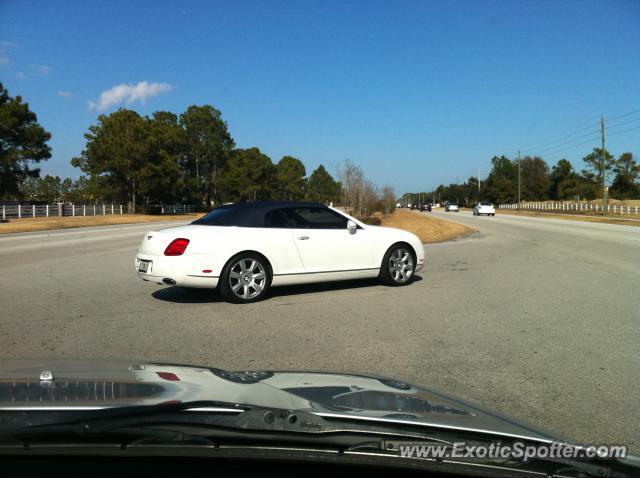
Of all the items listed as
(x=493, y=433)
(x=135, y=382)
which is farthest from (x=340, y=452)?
(x=135, y=382)

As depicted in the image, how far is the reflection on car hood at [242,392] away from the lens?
2.42 meters

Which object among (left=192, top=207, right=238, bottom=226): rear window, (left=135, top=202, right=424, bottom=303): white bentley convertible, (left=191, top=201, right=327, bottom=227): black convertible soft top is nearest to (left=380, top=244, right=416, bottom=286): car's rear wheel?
(left=135, top=202, right=424, bottom=303): white bentley convertible

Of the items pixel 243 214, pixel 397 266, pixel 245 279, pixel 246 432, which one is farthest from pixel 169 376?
pixel 397 266

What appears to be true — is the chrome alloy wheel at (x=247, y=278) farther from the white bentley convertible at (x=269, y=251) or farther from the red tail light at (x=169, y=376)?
the red tail light at (x=169, y=376)

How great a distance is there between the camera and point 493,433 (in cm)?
230

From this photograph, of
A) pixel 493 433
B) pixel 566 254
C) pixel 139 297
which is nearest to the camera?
pixel 493 433

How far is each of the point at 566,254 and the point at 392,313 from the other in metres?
9.70

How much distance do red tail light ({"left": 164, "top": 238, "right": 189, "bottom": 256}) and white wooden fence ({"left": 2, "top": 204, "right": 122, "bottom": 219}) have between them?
37.1 metres

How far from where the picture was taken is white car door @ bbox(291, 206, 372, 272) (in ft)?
28.0

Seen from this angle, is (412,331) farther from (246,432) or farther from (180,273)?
(246,432)

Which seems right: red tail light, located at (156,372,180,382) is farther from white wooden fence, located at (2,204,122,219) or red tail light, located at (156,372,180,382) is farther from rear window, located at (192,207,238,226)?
white wooden fence, located at (2,204,122,219)

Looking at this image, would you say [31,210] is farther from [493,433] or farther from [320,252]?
[493,433]

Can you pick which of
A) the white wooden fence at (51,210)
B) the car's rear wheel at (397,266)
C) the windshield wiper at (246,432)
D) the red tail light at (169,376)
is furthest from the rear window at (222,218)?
the white wooden fence at (51,210)

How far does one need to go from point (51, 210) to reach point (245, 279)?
43.9m
